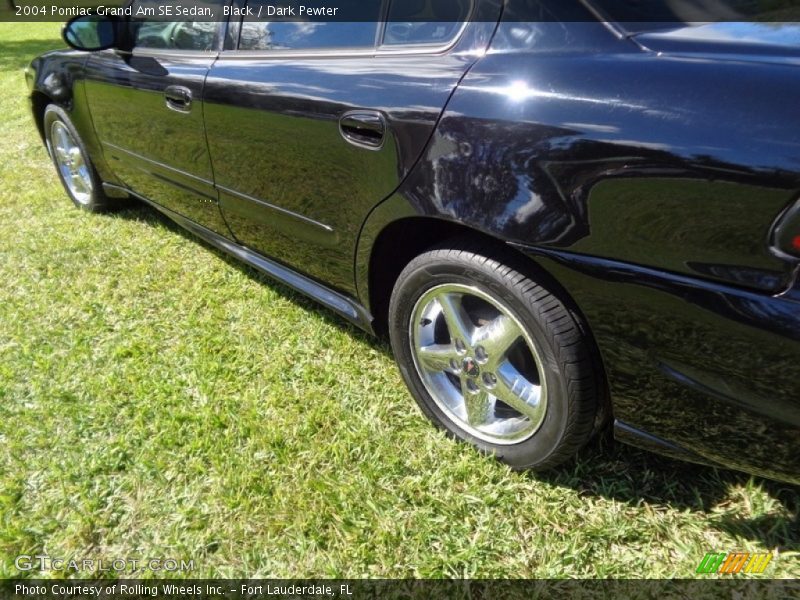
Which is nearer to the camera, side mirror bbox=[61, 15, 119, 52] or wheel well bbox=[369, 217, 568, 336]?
wheel well bbox=[369, 217, 568, 336]

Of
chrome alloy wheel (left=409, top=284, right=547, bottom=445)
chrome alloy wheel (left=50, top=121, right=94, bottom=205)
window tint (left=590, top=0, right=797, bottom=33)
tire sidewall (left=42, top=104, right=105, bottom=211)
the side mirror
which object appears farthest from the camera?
chrome alloy wheel (left=50, top=121, right=94, bottom=205)

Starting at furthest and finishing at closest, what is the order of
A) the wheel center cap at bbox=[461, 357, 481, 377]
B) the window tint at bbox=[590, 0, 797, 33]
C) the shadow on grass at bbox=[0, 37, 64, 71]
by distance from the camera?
the shadow on grass at bbox=[0, 37, 64, 71]
the wheel center cap at bbox=[461, 357, 481, 377]
the window tint at bbox=[590, 0, 797, 33]

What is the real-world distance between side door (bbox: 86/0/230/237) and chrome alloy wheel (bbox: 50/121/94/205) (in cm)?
57

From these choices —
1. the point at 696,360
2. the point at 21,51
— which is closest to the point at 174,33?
the point at 696,360

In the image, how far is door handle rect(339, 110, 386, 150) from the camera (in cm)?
171

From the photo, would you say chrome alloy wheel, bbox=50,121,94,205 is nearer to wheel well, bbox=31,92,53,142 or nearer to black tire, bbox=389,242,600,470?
wheel well, bbox=31,92,53,142

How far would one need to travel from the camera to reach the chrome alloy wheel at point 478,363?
1722mm

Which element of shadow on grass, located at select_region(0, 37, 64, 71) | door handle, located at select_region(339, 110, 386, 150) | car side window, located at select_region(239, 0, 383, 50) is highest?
car side window, located at select_region(239, 0, 383, 50)

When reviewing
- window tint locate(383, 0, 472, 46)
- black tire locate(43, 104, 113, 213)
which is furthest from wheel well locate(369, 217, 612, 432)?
black tire locate(43, 104, 113, 213)

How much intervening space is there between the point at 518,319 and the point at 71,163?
3637 mm

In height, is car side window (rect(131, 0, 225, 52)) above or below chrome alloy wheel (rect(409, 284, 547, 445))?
above

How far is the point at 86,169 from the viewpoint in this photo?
151 inches

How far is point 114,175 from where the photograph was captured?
355 cm

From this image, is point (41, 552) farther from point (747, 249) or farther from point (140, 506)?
point (747, 249)
